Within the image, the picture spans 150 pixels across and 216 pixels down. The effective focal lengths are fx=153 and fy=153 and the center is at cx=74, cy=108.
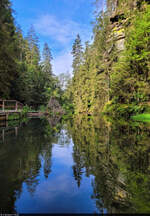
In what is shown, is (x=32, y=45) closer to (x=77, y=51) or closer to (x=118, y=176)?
(x=77, y=51)

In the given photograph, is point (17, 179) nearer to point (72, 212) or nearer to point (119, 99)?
point (72, 212)

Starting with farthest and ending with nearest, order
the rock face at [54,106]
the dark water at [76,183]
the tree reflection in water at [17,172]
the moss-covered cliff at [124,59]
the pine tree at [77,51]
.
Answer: the pine tree at [77,51]
the rock face at [54,106]
the moss-covered cliff at [124,59]
the tree reflection in water at [17,172]
the dark water at [76,183]

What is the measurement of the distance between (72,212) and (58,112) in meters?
33.8

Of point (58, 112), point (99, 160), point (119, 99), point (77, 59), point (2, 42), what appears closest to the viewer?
point (99, 160)

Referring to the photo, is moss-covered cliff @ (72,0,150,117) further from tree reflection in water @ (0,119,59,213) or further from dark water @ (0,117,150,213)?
tree reflection in water @ (0,119,59,213)

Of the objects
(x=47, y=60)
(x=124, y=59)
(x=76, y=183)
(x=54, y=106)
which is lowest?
(x=76, y=183)

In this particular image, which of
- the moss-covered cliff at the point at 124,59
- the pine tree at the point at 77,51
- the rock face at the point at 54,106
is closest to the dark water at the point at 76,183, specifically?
the moss-covered cliff at the point at 124,59

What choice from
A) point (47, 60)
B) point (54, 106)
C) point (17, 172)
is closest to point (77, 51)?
point (47, 60)

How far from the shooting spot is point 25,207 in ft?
6.68

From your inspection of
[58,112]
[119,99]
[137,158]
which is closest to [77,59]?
[58,112]

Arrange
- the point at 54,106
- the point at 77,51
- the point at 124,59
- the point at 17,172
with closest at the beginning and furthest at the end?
the point at 17,172 < the point at 124,59 < the point at 54,106 < the point at 77,51

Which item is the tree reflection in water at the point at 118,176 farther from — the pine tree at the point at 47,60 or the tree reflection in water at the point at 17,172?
the pine tree at the point at 47,60

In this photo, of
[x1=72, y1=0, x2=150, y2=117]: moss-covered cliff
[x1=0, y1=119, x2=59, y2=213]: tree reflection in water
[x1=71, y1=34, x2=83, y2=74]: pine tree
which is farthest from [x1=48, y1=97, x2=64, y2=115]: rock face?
[x1=0, y1=119, x2=59, y2=213]: tree reflection in water

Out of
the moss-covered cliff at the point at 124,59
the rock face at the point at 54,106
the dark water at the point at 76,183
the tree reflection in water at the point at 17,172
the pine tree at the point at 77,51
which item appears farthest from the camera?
the pine tree at the point at 77,51
